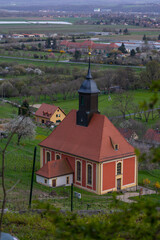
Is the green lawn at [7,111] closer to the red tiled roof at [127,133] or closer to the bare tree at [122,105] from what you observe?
the bare tree at [122,105]

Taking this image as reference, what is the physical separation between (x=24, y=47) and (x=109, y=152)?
312ft

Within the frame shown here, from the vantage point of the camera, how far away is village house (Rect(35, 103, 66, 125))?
4834cm

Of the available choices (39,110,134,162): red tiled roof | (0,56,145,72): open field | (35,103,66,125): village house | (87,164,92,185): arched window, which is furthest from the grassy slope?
(0,56,145,72): open field

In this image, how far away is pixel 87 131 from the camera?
2848cm

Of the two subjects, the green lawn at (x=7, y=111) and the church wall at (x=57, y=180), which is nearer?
the church wall at (x=57, y=180)

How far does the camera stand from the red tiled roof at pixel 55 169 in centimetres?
2825

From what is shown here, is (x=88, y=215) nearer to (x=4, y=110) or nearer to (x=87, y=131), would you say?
(x=87, y=131)

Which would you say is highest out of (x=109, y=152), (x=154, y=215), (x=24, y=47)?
(x=154, y=215)

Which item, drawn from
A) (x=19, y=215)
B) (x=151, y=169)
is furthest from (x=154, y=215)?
(x=151, y=169)

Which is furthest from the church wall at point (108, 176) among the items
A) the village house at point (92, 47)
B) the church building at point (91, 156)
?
the village house at point (92, 47)

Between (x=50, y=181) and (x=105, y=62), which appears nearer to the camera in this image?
(x=50, y=181)

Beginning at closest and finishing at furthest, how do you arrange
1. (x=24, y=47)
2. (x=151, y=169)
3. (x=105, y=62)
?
(x=151, y=169)
(x=105, y=62)
(x=24, y=47)

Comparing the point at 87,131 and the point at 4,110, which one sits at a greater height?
the point at 87,131

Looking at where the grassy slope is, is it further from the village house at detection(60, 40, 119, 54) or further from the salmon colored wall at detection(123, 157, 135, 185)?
the village house at detection(60, 40, 119, 54)
